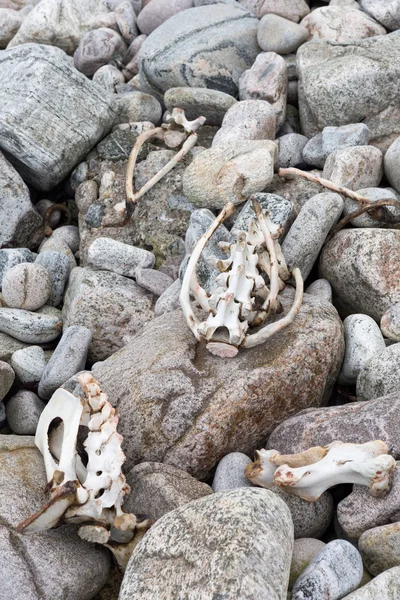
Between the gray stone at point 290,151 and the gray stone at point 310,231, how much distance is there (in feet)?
3.83

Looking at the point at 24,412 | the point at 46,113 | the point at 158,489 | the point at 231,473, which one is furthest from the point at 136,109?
the point at 158,489

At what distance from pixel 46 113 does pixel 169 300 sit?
2249 millimetres

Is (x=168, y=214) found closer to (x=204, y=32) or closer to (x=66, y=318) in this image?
(x=66, y=318)

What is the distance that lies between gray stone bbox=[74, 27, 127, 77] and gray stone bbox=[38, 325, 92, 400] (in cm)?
406

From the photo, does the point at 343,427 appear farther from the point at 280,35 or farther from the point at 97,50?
the point at 97,50

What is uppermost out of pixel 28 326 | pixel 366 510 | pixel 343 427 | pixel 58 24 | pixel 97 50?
pixel 58 24

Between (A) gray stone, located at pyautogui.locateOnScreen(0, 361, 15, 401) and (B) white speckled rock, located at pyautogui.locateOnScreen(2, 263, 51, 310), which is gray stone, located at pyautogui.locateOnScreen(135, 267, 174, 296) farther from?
(A) gray stone, located at pyautogui.locateOnScreen(0, 361, 15, 401)

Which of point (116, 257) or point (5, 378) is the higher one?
point (5, 378)

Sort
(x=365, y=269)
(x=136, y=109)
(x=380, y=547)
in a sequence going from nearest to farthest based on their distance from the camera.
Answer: (x=380, y=547)
(x=365, y=269)
(x=136, y=109)

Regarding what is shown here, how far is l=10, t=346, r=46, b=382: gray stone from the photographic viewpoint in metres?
4.96

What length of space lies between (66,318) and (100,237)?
2.79ft

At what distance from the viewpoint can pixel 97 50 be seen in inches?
318

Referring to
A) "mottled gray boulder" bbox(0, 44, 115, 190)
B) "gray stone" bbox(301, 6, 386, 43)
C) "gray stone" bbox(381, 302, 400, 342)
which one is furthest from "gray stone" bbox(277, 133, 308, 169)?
"gray stone" bbox(381, 302, 400, 342)

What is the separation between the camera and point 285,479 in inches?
138
